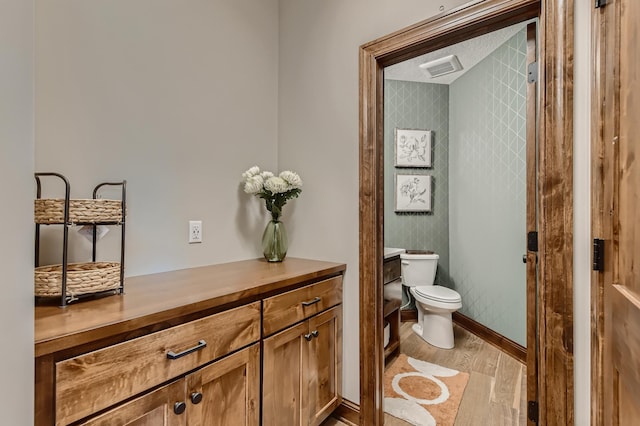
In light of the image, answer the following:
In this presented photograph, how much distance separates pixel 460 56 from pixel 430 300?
232 centimetres

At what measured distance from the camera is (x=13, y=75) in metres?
0.66

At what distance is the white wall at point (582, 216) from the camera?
1.20 m

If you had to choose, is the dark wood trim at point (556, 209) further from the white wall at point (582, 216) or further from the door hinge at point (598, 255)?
the door hinge at point (598, 255)

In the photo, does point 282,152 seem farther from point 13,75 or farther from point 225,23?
point 13,75

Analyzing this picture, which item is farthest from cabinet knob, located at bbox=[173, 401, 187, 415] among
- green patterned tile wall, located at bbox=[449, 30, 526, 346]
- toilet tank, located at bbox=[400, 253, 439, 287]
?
toilet tank, located at bbox=[400, 253, 439, 287]

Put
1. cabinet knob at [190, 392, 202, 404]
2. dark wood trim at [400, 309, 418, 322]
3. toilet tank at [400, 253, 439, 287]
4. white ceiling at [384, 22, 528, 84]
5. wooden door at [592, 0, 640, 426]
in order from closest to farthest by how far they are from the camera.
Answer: wooden door at [592, 0, 640, 426], cabinet knob at [190, 392, 202, 404], white ceiling at [384, 22, 528, 84], toilet tank at [400, 253, 439, 287], dark wood trim at [400, 309, 418, 322]

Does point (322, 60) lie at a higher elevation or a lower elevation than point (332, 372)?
higher

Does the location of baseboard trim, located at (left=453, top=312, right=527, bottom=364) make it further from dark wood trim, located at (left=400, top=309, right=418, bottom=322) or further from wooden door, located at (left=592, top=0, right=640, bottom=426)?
wooden door, located at (left=592, top=0, right=640, bottom=426)

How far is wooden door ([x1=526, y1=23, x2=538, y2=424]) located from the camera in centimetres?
148

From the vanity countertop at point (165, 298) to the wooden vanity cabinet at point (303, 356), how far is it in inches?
3.5

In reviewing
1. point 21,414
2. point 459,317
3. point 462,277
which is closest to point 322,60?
point 21,414

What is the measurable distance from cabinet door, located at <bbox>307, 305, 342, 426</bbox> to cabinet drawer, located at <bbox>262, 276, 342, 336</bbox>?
6cm

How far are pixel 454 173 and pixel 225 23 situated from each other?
109 inches

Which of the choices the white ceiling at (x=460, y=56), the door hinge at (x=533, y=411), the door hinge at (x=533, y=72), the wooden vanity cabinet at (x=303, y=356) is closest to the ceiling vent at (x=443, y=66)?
the white ceiling at (x=460, y=56)
